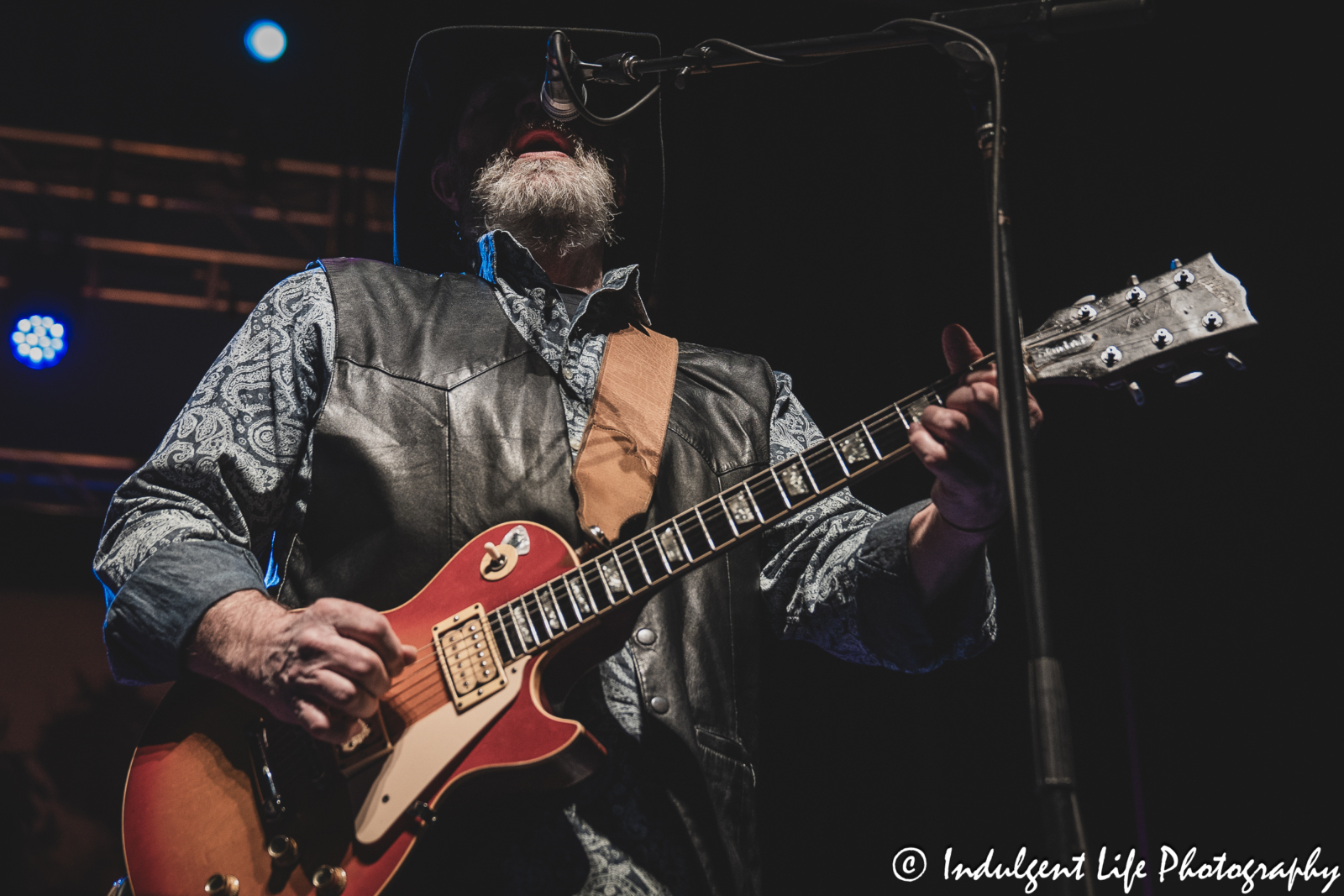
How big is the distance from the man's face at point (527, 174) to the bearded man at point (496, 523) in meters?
0.22

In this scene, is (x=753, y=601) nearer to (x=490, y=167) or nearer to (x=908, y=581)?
(x=908, y=581)

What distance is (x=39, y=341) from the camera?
6.35m

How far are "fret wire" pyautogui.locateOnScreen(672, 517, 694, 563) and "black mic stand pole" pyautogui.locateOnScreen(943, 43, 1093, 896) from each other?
0.70 metres

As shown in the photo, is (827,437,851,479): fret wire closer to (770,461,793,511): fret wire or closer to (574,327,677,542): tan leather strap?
(770,461,793,511): fret wire

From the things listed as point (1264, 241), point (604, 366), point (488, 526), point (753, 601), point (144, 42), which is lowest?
point (753, 601)

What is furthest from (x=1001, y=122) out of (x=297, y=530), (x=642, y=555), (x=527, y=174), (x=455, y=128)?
(x=455, y=128)

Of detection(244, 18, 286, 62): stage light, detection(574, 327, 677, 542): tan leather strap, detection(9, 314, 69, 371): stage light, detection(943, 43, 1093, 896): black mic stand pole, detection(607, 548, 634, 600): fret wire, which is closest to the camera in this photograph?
detection(943, 43, 1093, 896): black mic stand pole

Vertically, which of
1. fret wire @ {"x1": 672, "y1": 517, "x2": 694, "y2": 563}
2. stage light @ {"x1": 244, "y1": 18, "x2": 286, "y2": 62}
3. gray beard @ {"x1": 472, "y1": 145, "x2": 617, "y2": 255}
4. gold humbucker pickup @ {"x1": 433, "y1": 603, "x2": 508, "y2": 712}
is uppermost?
stage light @ {"x1": 244, "y1": 18, "x2": 286, "y2": 62}

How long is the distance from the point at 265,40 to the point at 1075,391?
5.35 m

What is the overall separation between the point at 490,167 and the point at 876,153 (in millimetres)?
1852

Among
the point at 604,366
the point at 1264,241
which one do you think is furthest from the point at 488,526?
the point at 1264,241

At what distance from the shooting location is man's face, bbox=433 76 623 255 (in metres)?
2.67

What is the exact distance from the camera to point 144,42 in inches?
242

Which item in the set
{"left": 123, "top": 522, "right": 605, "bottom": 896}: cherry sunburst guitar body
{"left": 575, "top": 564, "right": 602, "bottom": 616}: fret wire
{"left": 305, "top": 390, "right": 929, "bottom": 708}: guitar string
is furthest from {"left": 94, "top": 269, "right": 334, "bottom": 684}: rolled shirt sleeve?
{"left": 575, "top": 564, "right": 602, "bottom": 616}: fret wire
